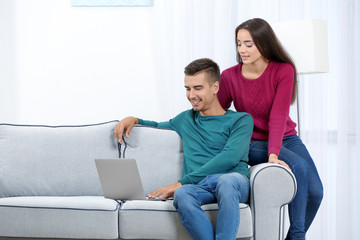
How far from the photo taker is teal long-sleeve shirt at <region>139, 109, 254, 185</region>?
7.43ft

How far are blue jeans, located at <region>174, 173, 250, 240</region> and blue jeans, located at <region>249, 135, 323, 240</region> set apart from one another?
29 centimetres

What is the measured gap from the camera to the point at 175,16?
11.3 feet

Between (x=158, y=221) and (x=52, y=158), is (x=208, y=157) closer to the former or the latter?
(x=158, y=221)

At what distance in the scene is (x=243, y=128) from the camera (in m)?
2.34

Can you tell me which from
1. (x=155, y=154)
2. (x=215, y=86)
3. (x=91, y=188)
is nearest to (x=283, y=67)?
(x=215, y=86)

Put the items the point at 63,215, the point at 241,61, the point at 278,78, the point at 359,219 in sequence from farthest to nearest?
the point at 359,219 → the point at 241,61 → the point at 278,78 → the point at 63,215

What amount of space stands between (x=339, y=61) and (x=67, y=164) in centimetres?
199

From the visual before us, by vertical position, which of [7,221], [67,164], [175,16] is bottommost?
[7,221]

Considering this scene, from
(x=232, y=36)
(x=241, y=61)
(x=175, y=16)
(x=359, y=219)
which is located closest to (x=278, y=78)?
(x=241, y=61)

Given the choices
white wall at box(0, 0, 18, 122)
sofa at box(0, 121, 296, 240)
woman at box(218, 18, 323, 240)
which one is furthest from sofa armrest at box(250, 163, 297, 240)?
white wall at box(0, 0, 18, 122)

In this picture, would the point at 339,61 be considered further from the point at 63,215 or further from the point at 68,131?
the point at 63,215

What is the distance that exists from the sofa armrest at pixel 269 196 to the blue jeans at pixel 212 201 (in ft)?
0.21

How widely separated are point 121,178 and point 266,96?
86cm

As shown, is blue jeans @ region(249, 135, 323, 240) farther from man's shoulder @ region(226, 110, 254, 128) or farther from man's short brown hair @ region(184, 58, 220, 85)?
man's short brown hair @ region(184, 58, 220, 85)
